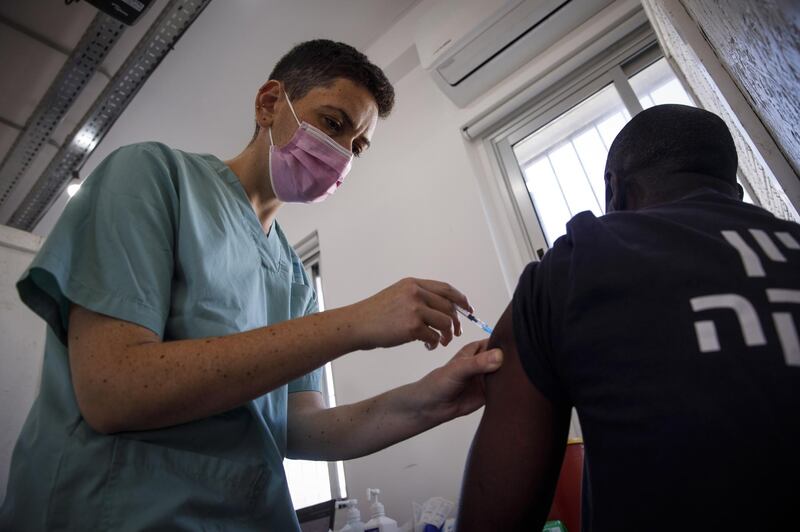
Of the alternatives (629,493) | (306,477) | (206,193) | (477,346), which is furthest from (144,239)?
(306,477)

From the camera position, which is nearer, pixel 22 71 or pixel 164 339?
pixel 164 339

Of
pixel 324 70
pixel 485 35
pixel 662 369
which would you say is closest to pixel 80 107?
pixel 324 70

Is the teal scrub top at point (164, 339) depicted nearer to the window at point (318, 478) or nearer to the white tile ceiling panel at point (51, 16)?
the window at point (318, 478)

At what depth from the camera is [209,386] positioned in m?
0.56

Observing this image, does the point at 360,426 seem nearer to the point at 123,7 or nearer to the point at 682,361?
the point at 682,361

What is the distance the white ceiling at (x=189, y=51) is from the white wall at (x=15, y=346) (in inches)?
45.4

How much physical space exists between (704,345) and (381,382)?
1.62 metres

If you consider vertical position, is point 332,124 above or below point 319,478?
above

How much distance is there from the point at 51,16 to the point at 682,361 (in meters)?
2.90

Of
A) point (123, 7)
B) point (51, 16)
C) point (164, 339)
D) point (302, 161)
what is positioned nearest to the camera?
point (164, 339)

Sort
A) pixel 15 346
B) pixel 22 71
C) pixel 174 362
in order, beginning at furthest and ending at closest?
pixel 22 71
pixel 15 346
pixel 174 362

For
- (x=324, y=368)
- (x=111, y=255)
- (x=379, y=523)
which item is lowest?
(x=379, y=523)

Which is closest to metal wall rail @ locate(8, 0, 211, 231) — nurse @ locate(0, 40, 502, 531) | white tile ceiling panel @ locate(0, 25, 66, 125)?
white tile ceiling panel @ locate(0, 25, 66, 125)

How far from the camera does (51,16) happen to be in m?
2.04
